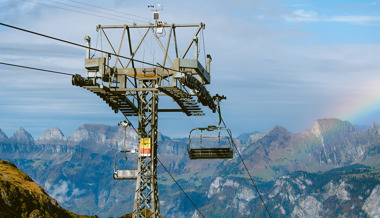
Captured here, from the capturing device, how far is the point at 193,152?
45.0 meters

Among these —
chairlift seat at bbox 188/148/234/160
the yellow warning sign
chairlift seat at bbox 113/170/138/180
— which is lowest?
chairlift seat at bbox 113/170/138/180

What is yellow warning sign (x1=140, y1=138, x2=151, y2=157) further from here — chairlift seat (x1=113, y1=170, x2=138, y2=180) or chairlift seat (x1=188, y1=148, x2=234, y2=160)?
chairlift seat (x1=188, y1=148, x2=234, y2=160)

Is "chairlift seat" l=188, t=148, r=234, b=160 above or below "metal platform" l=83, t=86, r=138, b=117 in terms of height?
below

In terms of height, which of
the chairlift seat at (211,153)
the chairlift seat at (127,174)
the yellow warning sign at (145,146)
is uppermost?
the yellow warning sign at (145,146)

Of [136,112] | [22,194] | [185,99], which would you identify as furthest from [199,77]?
[22,194]

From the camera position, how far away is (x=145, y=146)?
3938 cm

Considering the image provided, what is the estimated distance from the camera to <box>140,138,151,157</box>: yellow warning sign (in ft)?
129

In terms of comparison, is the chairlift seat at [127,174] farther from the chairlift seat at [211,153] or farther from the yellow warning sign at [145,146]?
the chairlift seat at [211,153]

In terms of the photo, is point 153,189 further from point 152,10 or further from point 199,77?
point 152,10

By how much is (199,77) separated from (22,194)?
128 ft

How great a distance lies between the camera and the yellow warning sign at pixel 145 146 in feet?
129

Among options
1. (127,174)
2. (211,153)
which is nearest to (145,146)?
(127,174)

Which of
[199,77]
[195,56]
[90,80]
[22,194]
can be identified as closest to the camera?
[90,80]

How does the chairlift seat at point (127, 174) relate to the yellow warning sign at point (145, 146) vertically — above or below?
below
